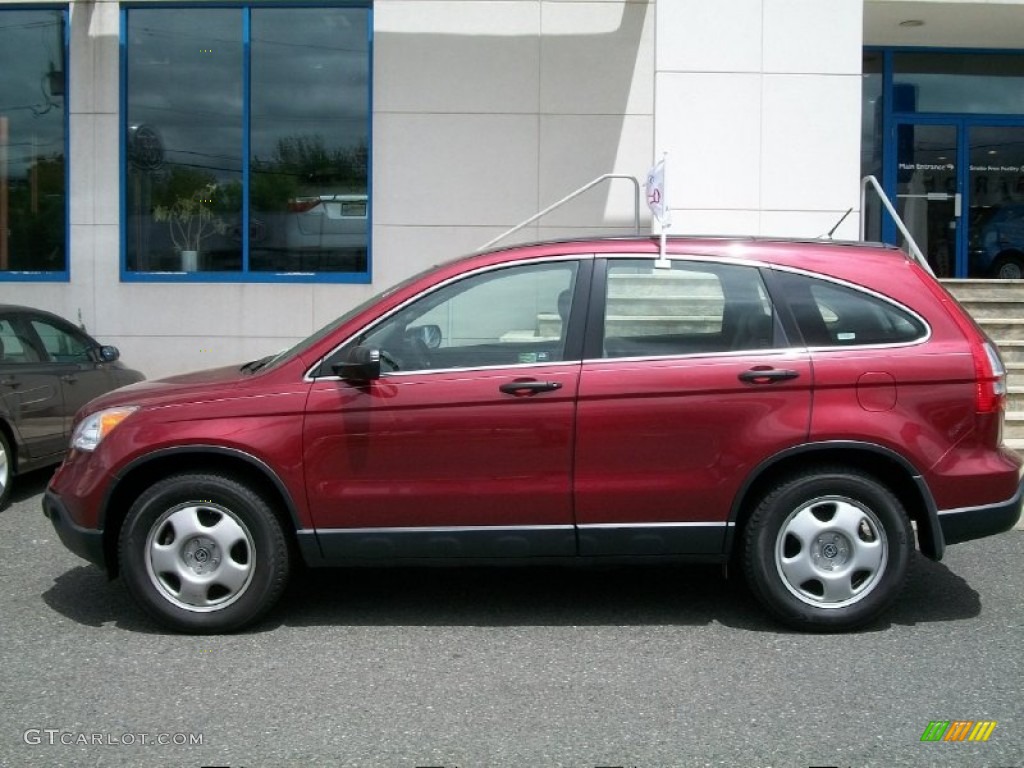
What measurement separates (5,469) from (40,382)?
763mm

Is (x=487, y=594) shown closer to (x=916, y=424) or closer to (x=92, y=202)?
(x=916, y=424)

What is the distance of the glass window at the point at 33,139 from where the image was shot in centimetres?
1239

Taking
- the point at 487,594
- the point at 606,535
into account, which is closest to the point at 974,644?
the point at 606,535

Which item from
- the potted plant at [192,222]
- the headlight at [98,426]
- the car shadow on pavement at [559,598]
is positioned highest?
the potted plant at [192,222]

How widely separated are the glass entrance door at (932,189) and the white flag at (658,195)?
24.8 feet

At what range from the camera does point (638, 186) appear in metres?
11.2

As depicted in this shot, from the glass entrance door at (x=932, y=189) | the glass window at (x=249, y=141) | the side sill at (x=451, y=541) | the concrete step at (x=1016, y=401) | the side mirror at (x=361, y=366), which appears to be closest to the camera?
the side mirror at (x=361, y=366)

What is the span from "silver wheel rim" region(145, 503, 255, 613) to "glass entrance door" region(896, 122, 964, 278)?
10.7 metres

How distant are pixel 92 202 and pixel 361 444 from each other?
8638mm

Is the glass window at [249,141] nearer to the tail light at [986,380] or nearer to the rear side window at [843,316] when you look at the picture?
the rear side window at [843,316]

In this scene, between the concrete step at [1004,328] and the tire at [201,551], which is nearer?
the tire at [201,551]

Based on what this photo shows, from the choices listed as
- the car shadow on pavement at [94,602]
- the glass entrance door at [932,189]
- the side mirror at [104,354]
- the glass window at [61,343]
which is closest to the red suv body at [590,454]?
the car shadow on pavement at [94,602]

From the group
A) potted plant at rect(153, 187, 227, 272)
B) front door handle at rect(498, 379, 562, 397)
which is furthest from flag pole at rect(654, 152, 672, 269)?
potted plant at rect(153, 187, 227, 272)

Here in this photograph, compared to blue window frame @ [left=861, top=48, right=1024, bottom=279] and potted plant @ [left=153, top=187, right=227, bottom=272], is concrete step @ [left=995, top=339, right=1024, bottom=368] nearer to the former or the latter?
blue window frame @ [left=861, top=48, right=1024, bottom=279]
